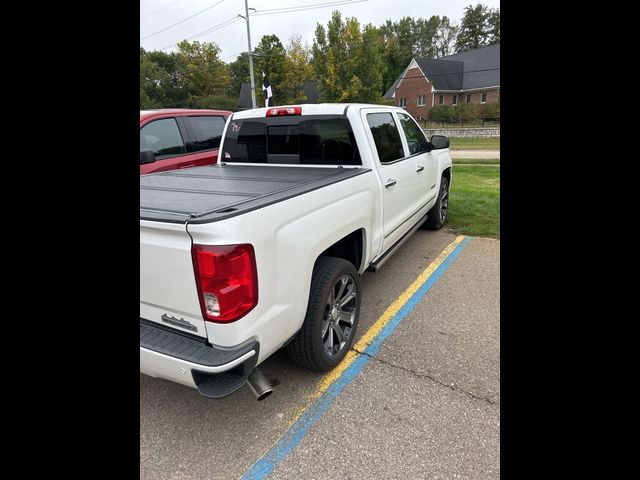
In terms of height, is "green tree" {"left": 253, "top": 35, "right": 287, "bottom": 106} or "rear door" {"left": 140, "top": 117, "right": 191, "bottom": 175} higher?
"green tree" {"left": 253, "top": 35, "right": 287, "bottom": 106}

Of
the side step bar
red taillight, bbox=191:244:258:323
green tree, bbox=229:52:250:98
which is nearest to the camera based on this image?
red taillight, bbox=191:244:258:323

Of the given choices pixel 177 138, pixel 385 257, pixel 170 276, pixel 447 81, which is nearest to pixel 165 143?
pixel 177 138

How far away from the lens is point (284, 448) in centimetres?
223

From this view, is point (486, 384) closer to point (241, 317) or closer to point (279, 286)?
point (279, 286)

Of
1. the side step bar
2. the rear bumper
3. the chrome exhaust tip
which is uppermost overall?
the side step bar

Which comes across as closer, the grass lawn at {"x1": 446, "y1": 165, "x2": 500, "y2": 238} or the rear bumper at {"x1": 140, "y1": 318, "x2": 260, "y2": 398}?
the rear bumper at {"x1": 140, "y1": 318, "x2": 260, "y2": 398}

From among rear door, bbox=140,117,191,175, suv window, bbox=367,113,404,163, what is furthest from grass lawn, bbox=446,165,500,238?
rear door, bbox=140,117,191,175

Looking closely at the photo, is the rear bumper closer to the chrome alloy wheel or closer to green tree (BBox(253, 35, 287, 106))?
the chrome alloy wheel

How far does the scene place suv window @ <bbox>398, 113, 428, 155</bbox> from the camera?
4.62 metres

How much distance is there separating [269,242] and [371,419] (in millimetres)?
1345

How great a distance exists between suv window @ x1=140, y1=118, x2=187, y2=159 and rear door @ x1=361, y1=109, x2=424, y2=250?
3.50 meters

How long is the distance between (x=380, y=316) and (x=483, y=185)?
7.58 m

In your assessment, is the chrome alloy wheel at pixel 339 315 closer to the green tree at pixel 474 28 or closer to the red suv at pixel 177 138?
the red suv at pixel 177 138
